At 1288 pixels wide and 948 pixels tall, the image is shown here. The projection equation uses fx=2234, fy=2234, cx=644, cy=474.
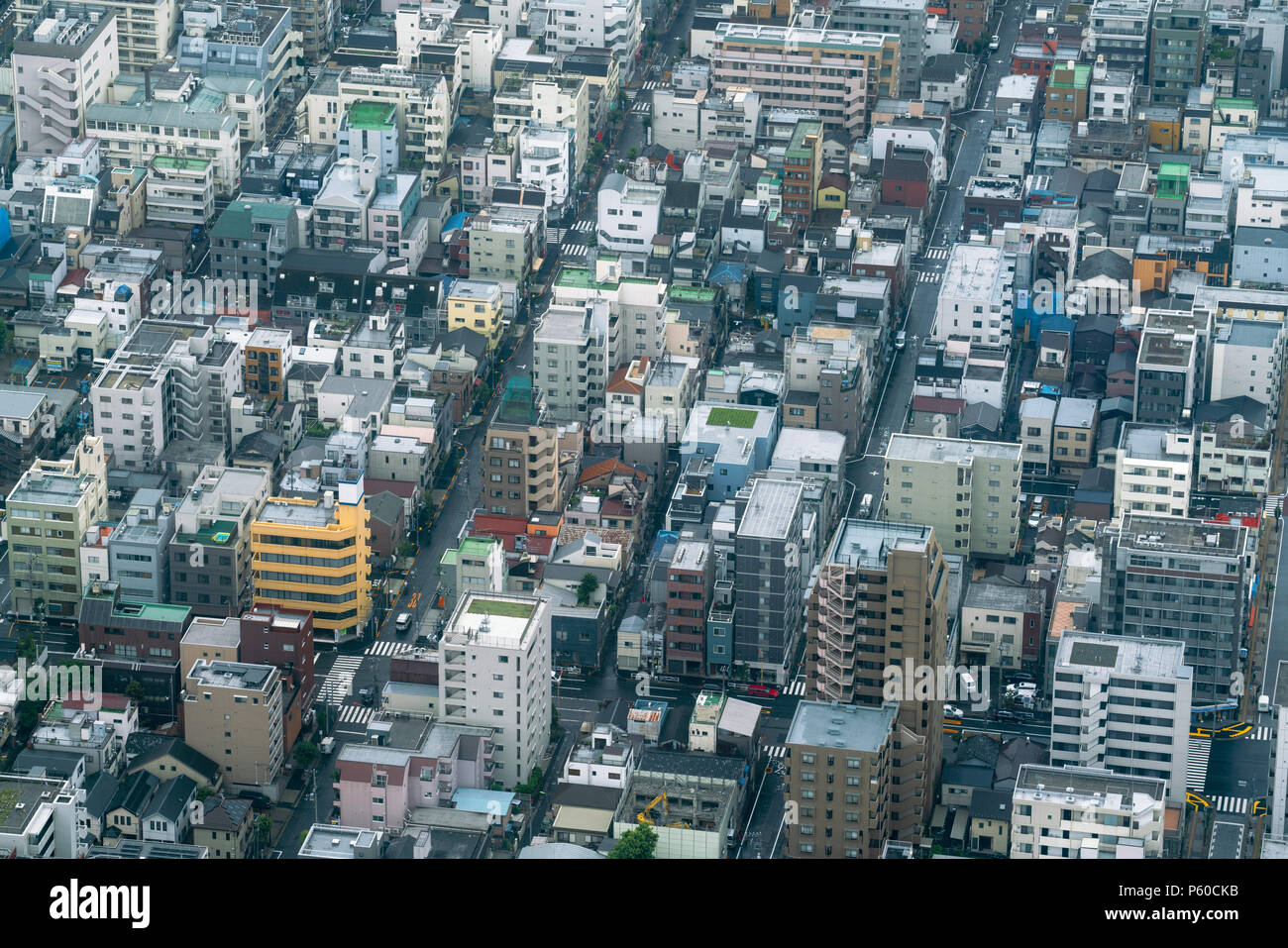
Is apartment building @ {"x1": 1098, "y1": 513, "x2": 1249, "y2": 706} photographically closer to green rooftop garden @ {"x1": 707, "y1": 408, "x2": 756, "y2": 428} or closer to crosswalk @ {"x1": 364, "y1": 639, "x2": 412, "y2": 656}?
green rooftop garden @ {"x1": 707, "y1": 408, "x2": 756, "y2": 428}

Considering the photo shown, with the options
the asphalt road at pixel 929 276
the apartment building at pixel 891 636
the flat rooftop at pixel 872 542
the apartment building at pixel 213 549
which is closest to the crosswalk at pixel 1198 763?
the apartment building at pixel 891 636

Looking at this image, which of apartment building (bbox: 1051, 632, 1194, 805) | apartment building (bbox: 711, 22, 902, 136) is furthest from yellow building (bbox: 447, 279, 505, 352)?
apartment building (bbox: 1051, 632, 1194, 805)

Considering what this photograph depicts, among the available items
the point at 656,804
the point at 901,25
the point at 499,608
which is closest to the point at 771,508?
the point at 499,608

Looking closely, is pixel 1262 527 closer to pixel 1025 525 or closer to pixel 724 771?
pixel 1025 525

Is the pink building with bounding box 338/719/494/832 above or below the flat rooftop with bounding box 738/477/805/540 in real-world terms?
below

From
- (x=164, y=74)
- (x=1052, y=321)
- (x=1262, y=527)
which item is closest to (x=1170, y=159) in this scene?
(x=1052, y=321)

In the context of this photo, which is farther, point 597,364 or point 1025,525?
point 597,364
